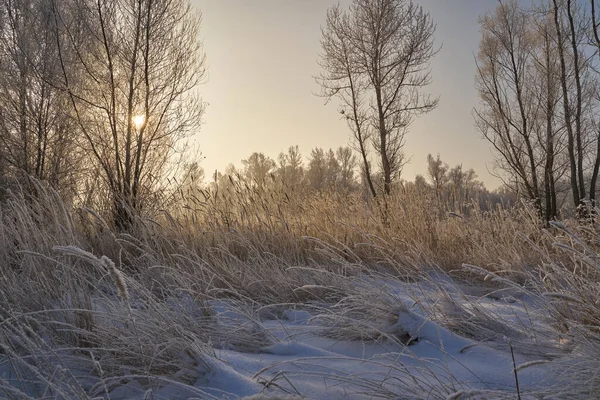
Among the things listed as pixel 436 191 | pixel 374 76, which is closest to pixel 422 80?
pixel 374 76

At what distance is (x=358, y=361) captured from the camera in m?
1.62

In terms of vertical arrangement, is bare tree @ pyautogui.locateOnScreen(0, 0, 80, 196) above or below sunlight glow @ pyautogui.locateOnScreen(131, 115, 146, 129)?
above

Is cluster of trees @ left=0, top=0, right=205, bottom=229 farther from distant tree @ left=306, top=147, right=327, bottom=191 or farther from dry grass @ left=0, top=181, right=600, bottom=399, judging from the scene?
distant tree @ left=306, top=147, right=327, bottom=191

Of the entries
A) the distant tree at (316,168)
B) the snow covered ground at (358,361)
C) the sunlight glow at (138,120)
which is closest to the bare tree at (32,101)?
the sunlight glow at (138,120)

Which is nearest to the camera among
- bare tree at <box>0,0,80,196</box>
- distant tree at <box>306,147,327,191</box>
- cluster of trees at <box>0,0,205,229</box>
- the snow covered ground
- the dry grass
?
the snow covered ground

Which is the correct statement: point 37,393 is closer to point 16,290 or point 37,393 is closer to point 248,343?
point 248,343

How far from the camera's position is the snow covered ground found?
4.32 ft

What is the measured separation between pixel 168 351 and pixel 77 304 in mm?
699

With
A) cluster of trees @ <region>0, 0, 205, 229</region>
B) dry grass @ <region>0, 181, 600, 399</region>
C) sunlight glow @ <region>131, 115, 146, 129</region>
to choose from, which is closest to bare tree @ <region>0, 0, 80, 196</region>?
cluster of trees @ <region>0, 0, 205, 229</region>

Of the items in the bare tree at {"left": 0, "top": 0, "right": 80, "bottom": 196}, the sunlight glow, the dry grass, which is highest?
the bare tree at {"left": 0, "top": 0, "right": 80, "bottom": 196}

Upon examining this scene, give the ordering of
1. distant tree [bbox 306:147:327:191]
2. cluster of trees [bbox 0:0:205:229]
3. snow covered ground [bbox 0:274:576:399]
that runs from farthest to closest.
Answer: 1. distant tree [bbox 306:147:327:191]
2. cluster of trees [bbox 0:0:205:229]
3. snow covered ground [bbox 0:274:576:399]

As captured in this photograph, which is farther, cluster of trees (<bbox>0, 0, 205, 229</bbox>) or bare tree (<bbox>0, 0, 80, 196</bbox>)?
bare tree (<bbox>0, 0, 80, 196</bbox>)

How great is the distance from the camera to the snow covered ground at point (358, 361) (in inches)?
51.8

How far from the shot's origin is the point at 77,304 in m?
2.01
